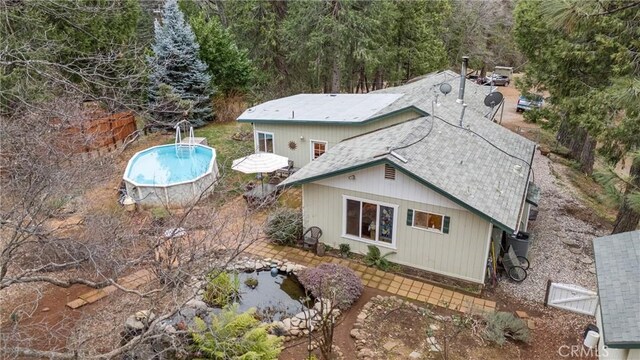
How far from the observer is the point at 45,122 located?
24.7 ft

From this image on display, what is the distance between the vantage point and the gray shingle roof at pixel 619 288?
15.6 feet

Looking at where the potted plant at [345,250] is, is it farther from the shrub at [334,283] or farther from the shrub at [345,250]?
the shrub at [334,283]

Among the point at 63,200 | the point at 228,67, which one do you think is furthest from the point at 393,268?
the point at 228,67

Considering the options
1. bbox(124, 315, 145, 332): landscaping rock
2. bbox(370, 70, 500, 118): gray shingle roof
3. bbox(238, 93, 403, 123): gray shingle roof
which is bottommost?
bbox(124, 315, 145, 332): landscaping rock

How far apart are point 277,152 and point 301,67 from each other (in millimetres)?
13187

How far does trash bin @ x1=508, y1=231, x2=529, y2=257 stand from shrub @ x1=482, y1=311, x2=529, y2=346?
2.66 metres

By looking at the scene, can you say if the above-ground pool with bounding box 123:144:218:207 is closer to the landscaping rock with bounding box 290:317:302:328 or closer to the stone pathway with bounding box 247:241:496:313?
the stone pathway with bounding box 247:241:496:313

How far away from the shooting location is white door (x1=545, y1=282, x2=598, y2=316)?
24.1 feet

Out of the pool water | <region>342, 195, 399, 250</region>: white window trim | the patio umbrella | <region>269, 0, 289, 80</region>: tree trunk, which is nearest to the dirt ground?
<region>342, 195, 399, 250</region>: white window trim

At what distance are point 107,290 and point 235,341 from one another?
4598 millimetres

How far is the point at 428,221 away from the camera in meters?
10.5

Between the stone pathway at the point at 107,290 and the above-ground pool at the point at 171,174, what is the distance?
225 centimetres

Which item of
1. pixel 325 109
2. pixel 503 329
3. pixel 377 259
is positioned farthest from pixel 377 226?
pixel 325 109

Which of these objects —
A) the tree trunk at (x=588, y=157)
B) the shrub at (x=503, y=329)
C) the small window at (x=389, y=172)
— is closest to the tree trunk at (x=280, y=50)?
the tree trunk at (x=588, y=157)
